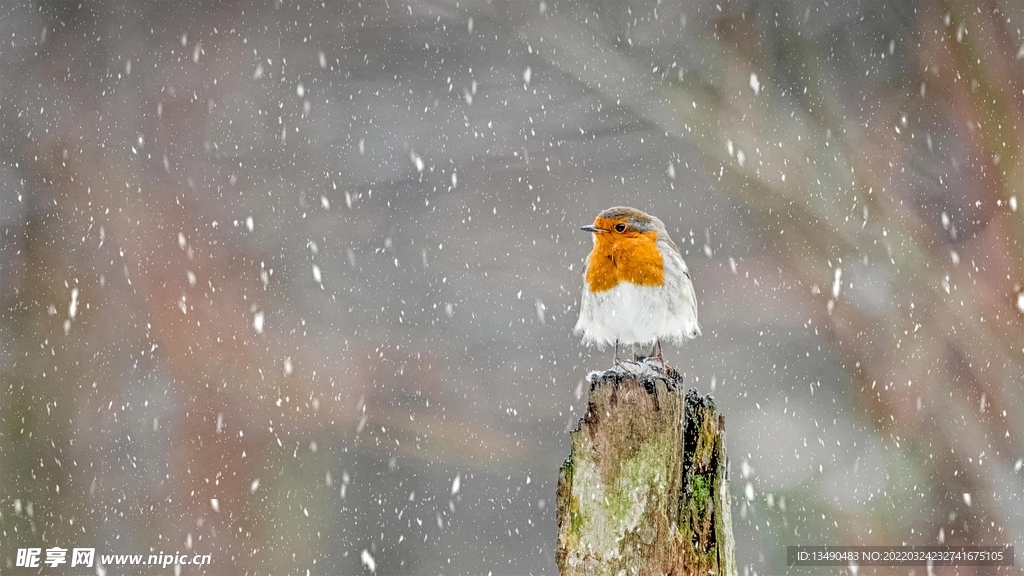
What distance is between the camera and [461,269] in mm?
8539

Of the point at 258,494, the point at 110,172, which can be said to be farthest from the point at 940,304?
the point at 110,172

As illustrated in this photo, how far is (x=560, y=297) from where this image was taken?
788 cm

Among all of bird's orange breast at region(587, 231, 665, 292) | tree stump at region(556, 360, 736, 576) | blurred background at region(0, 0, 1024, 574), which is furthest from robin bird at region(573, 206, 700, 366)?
blurred background at region(0, 0, 1024, 574)

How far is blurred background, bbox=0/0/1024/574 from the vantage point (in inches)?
247

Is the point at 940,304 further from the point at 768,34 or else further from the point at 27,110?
the point at 27,110

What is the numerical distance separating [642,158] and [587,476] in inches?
265

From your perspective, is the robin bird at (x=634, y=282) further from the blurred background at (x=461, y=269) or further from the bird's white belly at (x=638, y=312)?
the blurred background at (x=461, y=269)

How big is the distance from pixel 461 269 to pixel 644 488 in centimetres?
652

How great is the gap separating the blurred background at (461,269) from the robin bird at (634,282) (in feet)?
5.84

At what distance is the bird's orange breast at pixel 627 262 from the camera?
369cm

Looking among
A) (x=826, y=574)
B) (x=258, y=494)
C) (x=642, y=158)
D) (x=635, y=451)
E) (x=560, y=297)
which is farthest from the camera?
(x=642, y=158)

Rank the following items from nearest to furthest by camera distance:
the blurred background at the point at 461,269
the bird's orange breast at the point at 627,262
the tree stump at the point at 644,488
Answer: the tree stump at the point at 644,488 → the bird's orange breast at the point at 627,262 → the blurred background at the point at 461,269

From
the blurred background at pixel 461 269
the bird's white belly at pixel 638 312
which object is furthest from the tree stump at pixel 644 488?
the blurred background at pixel 461 269

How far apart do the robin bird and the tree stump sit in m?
1.52
